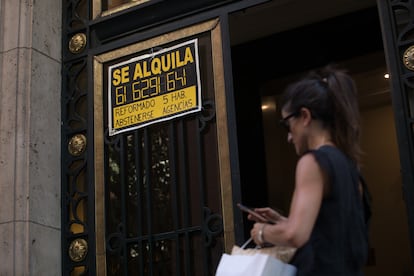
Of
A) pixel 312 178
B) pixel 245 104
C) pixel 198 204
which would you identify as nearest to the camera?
pixel 312 178

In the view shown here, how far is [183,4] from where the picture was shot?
707 centimetres

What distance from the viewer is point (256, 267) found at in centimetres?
329

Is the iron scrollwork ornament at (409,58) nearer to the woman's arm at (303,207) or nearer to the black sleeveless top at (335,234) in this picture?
the black sleeveless top at (335,234)

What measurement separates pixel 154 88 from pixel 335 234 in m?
3.89

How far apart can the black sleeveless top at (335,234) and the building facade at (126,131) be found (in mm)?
2297

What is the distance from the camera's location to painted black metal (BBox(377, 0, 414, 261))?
216 inches

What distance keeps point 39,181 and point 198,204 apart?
167 centimetres

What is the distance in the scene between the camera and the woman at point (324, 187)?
127 inches

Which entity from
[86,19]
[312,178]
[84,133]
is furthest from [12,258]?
[312,178]

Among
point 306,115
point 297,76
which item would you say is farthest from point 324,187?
point 297,76

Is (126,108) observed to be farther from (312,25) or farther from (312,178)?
(312,178)

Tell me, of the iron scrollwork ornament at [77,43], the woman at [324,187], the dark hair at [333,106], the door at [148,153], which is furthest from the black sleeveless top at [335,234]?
the iron scrollwork ornament at [77,43]

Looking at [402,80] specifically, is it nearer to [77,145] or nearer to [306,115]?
[306,115]

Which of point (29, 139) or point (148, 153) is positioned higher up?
point (29, 139)
